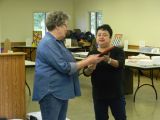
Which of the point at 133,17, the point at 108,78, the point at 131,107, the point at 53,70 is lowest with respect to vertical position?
the point at 131,107

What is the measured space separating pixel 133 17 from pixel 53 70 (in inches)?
316

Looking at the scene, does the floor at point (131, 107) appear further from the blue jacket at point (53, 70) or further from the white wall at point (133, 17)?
the white wall at point (133, 17)

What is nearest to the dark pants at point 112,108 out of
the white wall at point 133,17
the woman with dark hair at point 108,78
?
the woman with dark hair at point 108,78

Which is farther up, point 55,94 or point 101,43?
point 101,43

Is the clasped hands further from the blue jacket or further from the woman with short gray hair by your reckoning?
the blue jacket

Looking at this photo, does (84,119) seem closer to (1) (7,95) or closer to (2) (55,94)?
(1) (7,95)

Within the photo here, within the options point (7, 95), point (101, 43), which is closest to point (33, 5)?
point (7, 95)

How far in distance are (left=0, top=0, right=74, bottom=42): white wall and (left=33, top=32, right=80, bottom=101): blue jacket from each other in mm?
9895

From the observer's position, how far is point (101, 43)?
123 inches

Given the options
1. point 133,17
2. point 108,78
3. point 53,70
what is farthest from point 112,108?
point 133,17

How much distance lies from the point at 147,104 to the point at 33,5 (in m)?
8.00

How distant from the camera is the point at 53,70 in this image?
2.56 meters

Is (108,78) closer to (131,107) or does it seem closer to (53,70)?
(53,70)

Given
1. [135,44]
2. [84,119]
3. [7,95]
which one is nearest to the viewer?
[7,95]
